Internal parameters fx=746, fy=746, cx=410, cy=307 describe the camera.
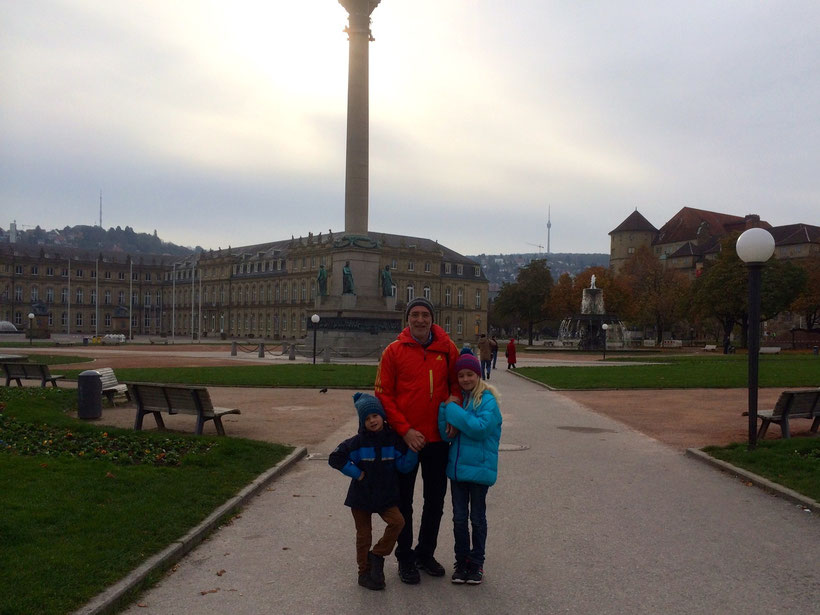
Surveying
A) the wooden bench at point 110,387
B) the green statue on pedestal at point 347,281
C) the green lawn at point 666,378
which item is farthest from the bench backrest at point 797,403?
the green statue on pedestal at point 347,281

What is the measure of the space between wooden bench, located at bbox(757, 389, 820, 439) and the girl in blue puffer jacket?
9.03m

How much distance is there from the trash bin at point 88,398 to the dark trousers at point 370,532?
35.6ft

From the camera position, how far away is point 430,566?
6.42m

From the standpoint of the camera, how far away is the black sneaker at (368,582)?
6.02 m

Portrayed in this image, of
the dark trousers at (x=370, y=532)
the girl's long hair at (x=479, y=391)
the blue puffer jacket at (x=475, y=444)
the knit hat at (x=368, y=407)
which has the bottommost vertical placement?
the dark trousers at (x=370, y=532)

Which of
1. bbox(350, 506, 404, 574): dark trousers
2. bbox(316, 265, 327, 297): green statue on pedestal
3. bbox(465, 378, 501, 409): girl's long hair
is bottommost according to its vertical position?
bbox(350, 506, 404, 574): dark trousers

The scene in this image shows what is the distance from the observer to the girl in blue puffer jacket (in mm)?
5973

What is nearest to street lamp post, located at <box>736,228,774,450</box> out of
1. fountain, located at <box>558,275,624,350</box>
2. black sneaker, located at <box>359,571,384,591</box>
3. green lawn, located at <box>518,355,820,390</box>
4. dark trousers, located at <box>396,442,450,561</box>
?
dark trousers, located at <box>396,442,450,561</box>

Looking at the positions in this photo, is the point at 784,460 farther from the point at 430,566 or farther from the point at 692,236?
the point at 692,236

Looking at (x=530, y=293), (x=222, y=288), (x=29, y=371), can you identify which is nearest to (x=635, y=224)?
(x=530, y=293)

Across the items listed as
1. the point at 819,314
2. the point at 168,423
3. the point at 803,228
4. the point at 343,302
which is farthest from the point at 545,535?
the point at 803,228

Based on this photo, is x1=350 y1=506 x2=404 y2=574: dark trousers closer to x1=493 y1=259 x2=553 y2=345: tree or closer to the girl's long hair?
the girl's long hair

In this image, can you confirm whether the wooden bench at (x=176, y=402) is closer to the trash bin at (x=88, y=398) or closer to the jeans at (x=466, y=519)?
the trash bin at (x=88, y=398)

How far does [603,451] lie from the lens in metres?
12.8
